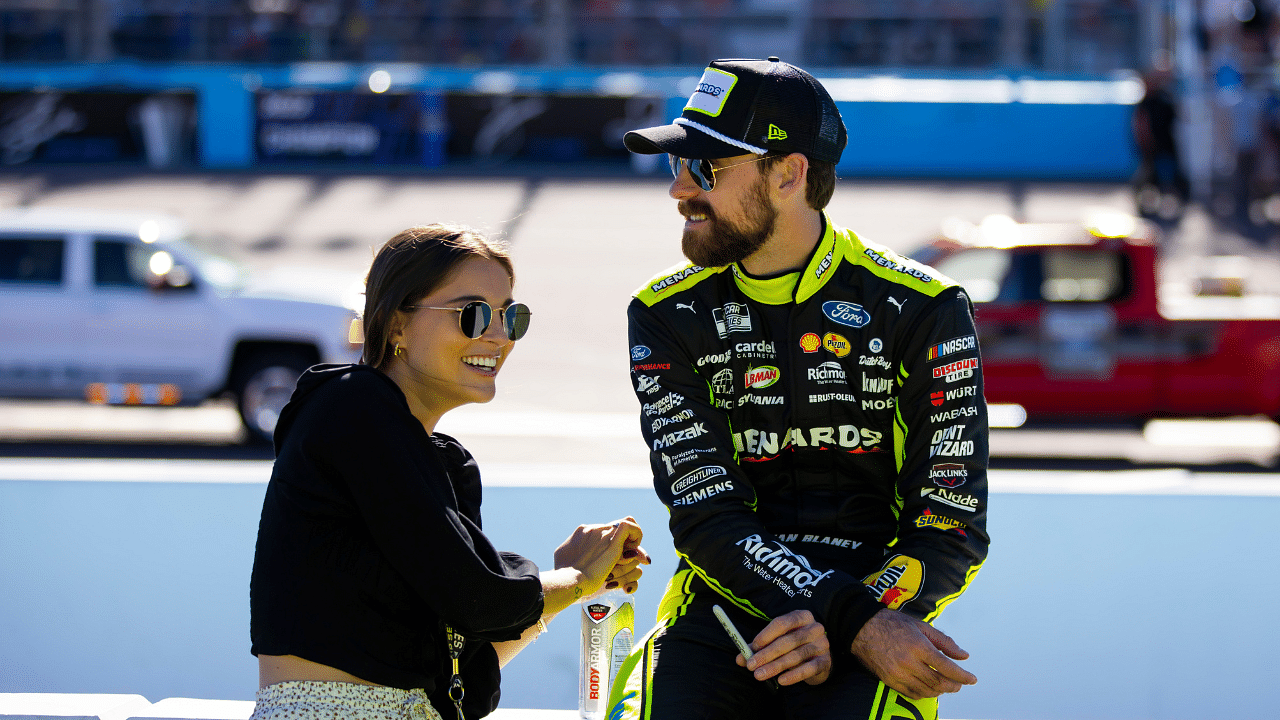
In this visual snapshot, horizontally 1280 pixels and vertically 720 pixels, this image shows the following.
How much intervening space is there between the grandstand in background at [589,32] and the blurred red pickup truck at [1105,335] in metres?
17.3

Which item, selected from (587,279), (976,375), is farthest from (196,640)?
(587,279)

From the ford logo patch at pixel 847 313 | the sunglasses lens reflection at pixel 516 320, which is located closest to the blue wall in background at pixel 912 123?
the ford logo patch at pixel 847 313

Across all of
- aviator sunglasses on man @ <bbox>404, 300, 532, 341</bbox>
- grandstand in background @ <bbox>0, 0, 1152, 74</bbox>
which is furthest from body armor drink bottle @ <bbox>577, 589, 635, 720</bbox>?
grandstand in background @ <bbox>0, 0, 1152, 74</bbox>

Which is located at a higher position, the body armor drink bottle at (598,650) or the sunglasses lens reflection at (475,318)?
the sunglasses lens reflection at (475,318)

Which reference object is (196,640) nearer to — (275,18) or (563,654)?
(563,654)

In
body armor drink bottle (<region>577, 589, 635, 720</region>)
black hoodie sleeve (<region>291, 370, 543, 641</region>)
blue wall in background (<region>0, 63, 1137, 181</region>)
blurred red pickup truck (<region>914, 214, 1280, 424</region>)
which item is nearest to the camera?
black hoodie sleeve (<region>291, 370, 543, 641</region>)

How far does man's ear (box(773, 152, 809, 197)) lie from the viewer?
295 cm

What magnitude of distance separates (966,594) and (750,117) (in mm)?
1987

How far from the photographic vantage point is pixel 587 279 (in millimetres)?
15820

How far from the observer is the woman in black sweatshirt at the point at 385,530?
2.36 meters

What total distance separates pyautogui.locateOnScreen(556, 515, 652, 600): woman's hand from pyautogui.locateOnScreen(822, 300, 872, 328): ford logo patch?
67 centimetres

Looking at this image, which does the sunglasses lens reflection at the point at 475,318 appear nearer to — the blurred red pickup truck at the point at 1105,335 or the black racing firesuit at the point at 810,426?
the black racing firesuit at the point at 810,426

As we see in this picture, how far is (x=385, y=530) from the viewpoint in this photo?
2.36 metres

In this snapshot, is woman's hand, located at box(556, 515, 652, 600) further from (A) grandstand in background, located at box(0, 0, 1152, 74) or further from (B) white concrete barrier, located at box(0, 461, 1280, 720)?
(A) grandstand in background, located at box(0, 0, 1152, 74)
